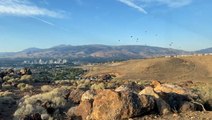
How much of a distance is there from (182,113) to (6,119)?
9.94 metres

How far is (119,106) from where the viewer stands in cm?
1830

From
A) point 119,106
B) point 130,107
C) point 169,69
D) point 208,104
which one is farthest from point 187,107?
point 169,69

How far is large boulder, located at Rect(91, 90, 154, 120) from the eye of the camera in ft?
59.9

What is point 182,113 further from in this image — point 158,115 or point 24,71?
point 24,71

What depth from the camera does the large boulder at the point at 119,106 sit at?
18.3 metres

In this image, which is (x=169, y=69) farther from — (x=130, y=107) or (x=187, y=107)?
(x=130, y=107)

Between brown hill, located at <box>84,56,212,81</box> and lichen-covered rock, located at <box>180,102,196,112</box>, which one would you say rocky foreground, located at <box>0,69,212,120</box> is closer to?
lichen-covered rock, located at <box>180,102,196,112</box>

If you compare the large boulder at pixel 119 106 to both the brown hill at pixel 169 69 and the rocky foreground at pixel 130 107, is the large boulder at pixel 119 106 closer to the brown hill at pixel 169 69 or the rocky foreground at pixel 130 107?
the rocky foreground at pixel 130 107

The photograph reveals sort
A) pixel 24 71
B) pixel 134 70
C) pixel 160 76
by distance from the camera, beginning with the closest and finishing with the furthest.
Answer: pixel 24 71 → pixel 160 76 → pixel 134 70

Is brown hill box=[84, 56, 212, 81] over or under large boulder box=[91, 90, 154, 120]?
under

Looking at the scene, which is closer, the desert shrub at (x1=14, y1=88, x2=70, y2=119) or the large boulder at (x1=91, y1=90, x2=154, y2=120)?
the large boulder at (x1=91, y1=90, x2=154, y2=120)

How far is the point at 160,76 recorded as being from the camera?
81.7 metres

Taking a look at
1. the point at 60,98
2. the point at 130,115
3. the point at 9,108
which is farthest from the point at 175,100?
the point at 9,108

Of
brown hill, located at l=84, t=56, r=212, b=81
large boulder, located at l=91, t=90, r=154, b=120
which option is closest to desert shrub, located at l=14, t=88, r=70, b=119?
large boulder, located at l=91, t=90, r=154, b=120
